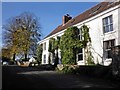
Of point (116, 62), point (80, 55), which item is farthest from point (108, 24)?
point (116, 62)

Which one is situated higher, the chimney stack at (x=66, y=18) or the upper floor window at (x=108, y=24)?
the chimney stack at (x=66, y=18)

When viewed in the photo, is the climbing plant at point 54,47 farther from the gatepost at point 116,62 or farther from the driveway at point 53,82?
the gatepost at point 116,62

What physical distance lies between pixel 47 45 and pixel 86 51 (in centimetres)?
1619

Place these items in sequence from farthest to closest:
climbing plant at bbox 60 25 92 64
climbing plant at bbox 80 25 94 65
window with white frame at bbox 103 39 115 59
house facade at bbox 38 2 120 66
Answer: climbing plant at bbox 60 25 92 64 → climbing plant at bbox 80 25 94 65 → window with white frame at bbox 103 39 115 59 → house facade at bbox 38 2 120 66

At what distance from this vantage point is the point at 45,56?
149 ft

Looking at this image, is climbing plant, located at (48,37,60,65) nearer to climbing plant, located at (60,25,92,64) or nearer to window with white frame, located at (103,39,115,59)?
climbing plant, located at (60,25,92,64)

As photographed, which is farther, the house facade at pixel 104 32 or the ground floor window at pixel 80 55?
the ground floor window at pixel 80 55

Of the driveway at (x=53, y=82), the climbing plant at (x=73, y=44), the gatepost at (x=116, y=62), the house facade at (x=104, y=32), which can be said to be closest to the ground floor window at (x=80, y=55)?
the house facade at (x=104, y=32)

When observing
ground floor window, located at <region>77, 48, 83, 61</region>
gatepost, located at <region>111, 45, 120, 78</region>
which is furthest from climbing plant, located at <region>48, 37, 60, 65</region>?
gatepost, located at <region>111, 45, 120, 78</region>

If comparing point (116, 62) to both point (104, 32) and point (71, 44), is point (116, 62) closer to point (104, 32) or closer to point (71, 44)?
point (104, 32)

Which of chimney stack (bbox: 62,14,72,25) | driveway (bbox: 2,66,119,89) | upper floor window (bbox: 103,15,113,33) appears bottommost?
driveway (bbox: 2,66,119,89)

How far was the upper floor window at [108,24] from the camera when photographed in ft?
83.9

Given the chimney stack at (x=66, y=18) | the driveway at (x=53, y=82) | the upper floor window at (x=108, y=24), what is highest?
the chimney stack at (x=66, y=18)

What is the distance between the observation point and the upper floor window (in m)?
25.6
